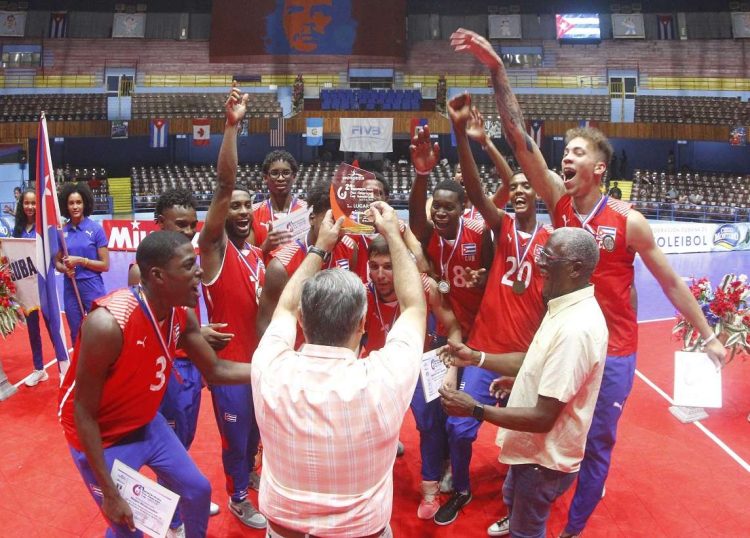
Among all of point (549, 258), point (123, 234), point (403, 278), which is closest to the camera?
point (403, 278)

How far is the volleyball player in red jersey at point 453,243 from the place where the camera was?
13.9ft

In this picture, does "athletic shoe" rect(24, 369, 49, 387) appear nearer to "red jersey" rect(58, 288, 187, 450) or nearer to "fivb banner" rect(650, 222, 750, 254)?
"red jersey" rect(58, 288, 187, 450)

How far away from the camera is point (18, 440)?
541 cm

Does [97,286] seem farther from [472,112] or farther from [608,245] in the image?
[608,245]

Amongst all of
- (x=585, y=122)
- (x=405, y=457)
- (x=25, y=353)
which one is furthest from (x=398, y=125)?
(x=405, y=457)

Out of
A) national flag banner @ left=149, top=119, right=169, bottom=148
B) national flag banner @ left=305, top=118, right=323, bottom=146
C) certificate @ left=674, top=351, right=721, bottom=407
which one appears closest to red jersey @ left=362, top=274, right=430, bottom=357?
certificate @ left=674, top=351, right=721, bottom=407

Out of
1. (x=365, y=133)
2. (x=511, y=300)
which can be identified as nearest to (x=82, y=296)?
(x=511, y=300)

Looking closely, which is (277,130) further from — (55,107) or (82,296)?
(82,296)

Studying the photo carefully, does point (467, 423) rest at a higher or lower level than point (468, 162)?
lower

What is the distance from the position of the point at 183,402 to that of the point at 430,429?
5.48ft

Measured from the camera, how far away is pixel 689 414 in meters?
5.97

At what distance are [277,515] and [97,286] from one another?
16.9 feet

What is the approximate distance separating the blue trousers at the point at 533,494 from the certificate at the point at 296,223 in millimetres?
1944

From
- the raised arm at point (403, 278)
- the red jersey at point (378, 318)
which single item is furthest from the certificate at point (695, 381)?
the raised arm at point (403, 278)
